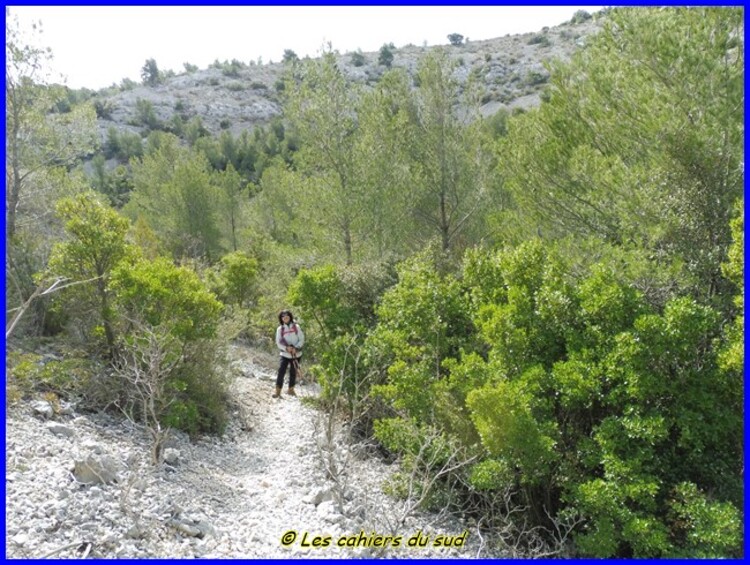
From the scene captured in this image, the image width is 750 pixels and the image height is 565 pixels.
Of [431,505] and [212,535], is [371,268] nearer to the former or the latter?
[431,505]

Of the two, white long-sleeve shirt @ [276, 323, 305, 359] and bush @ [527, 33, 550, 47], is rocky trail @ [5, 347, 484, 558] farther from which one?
bush @ [527, 33, 550, 47]

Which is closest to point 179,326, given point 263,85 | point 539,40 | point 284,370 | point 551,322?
point 284,370

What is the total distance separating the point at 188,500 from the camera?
22.6 ft

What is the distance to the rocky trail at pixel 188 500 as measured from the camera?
225 inches

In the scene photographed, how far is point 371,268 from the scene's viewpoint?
12.2 meters

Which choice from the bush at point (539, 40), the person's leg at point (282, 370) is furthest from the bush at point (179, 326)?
the bush at point (539, 40)

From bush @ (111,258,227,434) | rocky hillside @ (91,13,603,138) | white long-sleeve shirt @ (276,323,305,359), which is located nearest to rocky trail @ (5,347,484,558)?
bush @ (111,258,227,434)

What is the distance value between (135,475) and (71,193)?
13.1 m

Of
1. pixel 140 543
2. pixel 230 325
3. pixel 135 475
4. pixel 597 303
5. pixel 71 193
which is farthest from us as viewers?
pixel 71 193

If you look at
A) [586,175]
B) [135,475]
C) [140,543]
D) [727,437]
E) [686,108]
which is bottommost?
[140,543]

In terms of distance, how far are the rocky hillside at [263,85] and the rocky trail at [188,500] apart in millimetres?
62348

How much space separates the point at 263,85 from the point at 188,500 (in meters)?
89.9

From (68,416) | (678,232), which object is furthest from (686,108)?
(68,416)

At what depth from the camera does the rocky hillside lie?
69562 mm
